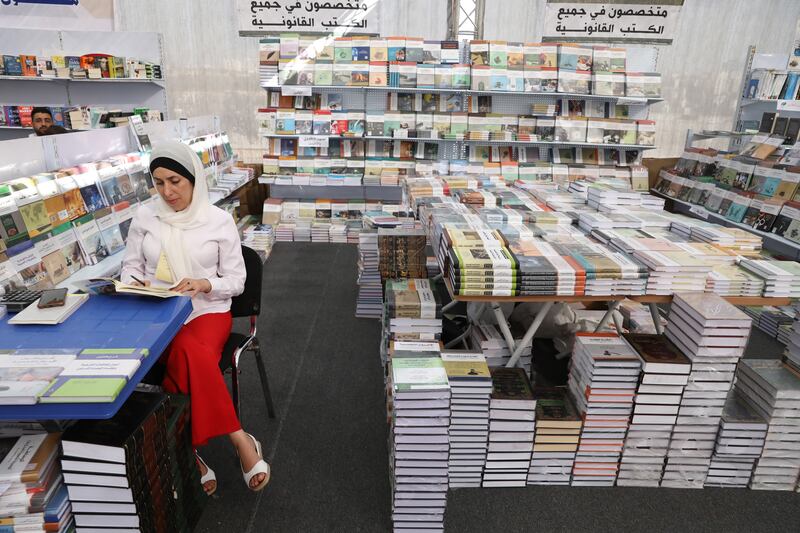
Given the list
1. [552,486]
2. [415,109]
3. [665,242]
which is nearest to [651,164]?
[415,109]

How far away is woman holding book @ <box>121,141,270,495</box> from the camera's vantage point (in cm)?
207

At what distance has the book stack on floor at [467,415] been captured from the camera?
7.09 ft

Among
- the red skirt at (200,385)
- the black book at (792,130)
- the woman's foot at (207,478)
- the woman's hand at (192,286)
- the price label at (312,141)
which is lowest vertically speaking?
the woman's foot at (207,478)

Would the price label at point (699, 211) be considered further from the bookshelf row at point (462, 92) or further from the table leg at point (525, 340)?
the table leg at point (525, 340)

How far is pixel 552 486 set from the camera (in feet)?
7.67

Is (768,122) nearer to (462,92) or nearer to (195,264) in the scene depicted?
(462,92)

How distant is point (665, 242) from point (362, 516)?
6.70 ft

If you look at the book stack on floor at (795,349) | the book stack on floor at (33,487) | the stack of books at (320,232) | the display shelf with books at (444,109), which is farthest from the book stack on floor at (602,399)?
the stack of books at (320,232)

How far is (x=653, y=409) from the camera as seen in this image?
7.39 ft

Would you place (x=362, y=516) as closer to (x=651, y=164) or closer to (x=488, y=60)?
(x=488, y=60)

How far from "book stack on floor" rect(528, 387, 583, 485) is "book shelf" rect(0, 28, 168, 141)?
647 cm

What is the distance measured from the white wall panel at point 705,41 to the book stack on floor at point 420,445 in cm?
666

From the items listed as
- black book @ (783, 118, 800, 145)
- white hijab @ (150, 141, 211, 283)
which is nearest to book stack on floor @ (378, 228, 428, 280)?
white hijab @ (150, 141, 211, 283)

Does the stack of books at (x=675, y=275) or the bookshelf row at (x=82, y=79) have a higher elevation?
the bookshelf row at (x=82, y=79)
